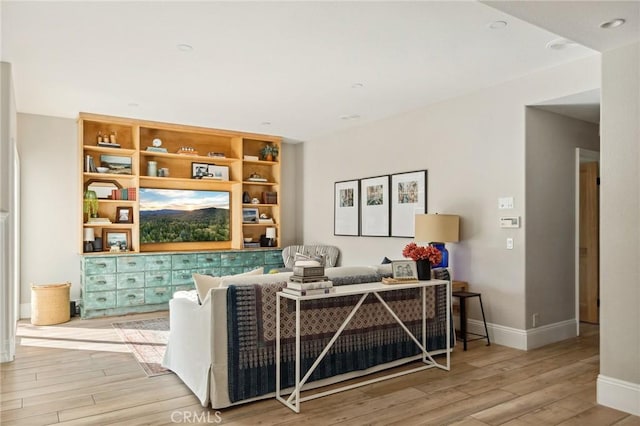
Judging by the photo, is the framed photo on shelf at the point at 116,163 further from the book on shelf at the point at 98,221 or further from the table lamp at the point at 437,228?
the table lamp at the point at 437,228

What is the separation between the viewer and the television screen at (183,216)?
22.3ft

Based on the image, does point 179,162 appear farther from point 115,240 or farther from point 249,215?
point 115,240

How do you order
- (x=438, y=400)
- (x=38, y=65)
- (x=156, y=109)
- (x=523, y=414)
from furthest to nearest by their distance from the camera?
(x=156, y=109), (x=38, y=65), (x=438, y=400), (x=523, y=414)

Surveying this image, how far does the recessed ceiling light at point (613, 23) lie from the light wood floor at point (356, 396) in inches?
96.5

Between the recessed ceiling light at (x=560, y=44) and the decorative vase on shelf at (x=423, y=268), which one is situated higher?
the recessed ceiling light at (x=560, y=44)

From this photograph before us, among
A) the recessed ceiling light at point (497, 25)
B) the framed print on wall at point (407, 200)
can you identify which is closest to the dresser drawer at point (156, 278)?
the framed print on wall at point (407, 200)

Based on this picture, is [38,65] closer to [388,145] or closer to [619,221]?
[388,145]

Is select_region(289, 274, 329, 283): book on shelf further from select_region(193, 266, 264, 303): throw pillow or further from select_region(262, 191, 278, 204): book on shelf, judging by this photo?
select_region(262, 191, 278, 204): book on shelf

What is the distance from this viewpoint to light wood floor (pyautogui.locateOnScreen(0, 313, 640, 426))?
2906mm

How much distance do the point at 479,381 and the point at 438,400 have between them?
22.5 inches

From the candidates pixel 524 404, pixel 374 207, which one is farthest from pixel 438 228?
pixel 524 404

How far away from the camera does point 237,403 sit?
3.09 m

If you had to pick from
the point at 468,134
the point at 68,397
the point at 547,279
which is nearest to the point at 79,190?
the point at 68,397

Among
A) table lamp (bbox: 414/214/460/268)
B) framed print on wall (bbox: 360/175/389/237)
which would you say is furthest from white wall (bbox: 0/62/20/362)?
framed print on wall (bbox: 360/175/389/237)
